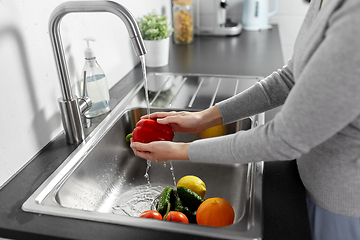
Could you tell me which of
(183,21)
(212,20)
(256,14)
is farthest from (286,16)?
(183,21)

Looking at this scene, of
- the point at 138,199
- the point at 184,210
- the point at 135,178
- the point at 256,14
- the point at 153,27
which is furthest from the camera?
the point at 256,14

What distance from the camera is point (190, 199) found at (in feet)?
2.83

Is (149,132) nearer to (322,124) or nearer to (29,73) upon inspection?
(29,73)

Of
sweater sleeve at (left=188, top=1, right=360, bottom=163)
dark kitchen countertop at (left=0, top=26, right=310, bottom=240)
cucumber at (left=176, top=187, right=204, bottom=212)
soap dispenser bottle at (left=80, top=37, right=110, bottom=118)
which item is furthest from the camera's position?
soap dispenser bottle at (left=80, top=37, right=110, bottom=118)

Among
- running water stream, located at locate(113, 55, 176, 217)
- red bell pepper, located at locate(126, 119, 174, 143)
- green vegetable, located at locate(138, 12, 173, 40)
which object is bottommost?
running water stream, located at locate(113, 55, 176, 217)

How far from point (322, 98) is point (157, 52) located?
3.97 ft

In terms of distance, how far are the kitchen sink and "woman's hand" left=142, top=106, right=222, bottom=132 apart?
15cm

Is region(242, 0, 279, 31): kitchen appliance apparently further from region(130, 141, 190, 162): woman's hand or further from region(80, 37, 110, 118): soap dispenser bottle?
region(130, 141, 190, 162): woman's hand

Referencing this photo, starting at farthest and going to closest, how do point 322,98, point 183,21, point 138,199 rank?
1. point 183,21
2. point 138,199
3. point 322,98

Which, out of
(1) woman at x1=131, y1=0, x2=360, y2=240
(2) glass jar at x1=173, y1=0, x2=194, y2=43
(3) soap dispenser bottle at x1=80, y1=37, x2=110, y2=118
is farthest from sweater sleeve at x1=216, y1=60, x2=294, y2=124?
(2) glass jar at x1=173, y1=0, x2=194, y2=43

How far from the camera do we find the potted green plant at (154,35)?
156cm

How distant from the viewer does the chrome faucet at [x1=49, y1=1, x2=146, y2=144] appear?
0.79 m

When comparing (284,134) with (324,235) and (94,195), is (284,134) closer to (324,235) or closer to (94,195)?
(324,235)

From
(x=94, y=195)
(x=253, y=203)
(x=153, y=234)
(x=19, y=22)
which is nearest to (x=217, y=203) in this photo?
(x=253, y=203)
